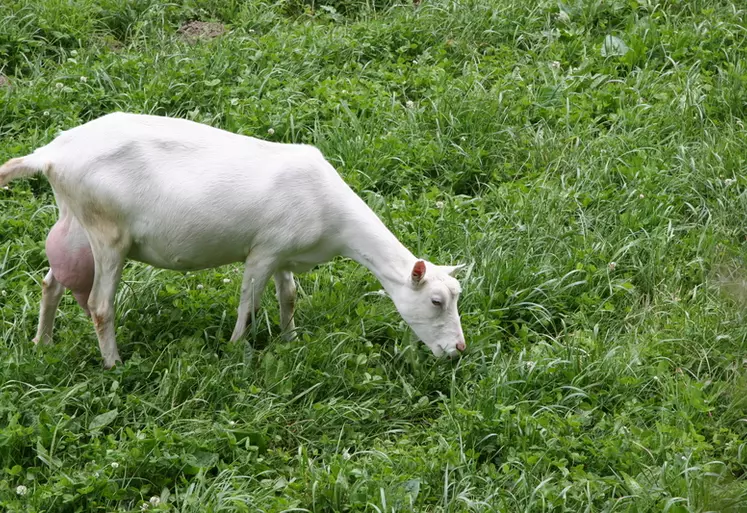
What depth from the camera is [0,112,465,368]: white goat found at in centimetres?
564

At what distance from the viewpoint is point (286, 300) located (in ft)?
20.4

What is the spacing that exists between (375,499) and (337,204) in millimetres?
1752

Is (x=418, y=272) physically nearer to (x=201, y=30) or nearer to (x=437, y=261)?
(x=437, y=261)

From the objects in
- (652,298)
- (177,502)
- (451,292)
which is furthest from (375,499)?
(652,298)

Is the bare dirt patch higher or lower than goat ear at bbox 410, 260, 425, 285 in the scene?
lower

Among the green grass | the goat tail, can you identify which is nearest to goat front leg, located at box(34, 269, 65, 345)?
the green grass

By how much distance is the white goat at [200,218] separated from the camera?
18.5 feet

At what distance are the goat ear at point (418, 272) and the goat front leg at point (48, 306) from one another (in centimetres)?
196

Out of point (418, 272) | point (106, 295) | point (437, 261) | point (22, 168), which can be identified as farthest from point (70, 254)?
point (437, 261)

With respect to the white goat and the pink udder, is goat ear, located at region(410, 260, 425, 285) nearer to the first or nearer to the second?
the white goat

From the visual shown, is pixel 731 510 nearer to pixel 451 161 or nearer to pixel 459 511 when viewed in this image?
pixel 459 511

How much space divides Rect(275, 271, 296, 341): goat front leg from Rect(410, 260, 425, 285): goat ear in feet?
2.63

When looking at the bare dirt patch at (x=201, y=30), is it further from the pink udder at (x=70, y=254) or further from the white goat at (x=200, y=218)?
the pink udder at (x=70, y=254)

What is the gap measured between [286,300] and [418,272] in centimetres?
90
